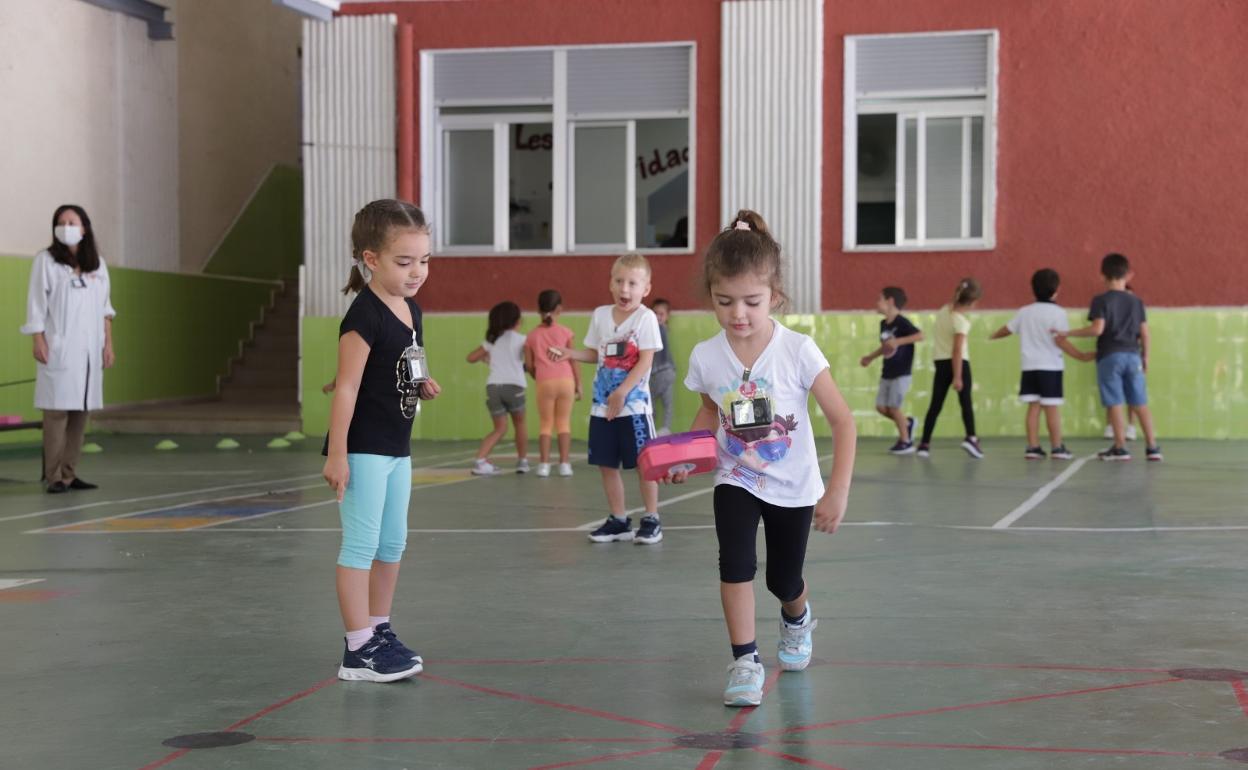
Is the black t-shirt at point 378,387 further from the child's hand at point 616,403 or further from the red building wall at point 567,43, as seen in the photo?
the red building wall at point 567,43

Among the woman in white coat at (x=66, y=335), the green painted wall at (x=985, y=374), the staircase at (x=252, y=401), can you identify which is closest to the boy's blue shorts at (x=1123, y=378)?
the green painted wall at (x=985, y=374)

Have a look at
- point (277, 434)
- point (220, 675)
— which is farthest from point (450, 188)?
point (220, 675)

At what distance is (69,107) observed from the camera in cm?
1812

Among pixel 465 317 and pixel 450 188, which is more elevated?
pixel 450 188

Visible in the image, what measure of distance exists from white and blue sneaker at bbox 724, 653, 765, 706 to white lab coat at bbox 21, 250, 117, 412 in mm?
8174

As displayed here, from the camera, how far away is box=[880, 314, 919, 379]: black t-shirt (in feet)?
50.2

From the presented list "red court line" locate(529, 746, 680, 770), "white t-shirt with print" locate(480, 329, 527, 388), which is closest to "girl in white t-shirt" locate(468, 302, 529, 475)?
"white t-shirt with print" locate(480, 329, 527, 388)

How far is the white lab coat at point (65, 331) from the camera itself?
11.6 m

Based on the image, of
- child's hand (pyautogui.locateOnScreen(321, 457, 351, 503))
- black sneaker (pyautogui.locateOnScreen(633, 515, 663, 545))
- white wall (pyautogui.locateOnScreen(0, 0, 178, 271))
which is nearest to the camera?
child's hand (pyautogui.locateOnScreen(321, 457, 351, 503))

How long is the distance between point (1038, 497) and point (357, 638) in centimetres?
679

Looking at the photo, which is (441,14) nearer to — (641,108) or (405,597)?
(641,108)

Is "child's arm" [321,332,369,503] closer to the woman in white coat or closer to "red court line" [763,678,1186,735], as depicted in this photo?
"red court line" [763,678,1186,735]

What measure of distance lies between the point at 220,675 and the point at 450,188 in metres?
14.0

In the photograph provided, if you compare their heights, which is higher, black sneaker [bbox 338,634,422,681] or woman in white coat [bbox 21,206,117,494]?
woman in white coat [bbox 21,206,117,494]
